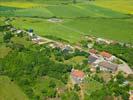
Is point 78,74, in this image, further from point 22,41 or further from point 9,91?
point 22,41

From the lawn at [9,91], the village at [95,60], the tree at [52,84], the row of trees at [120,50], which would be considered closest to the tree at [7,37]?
the village at [95,60]

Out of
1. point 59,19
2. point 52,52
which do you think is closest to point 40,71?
point 52,52

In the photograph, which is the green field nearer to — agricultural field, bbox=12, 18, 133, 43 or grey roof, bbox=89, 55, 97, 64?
agricultural field, bbox=12, 18, 133, 43

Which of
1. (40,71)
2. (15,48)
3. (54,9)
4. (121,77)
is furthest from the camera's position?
(54,9)

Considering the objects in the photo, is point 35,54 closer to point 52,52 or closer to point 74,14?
point 52,52

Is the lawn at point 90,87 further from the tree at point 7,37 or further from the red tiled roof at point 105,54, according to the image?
the tree at point 7,37
